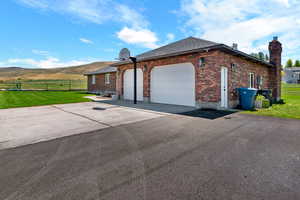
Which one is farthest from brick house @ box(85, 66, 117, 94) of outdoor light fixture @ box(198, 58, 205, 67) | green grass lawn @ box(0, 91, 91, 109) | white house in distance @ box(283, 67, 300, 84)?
white house in distance @ box(283, 67, 300, 84)

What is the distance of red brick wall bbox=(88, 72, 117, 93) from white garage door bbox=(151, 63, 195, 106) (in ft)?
28.4

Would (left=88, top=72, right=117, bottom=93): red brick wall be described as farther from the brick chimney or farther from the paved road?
the brick chimney

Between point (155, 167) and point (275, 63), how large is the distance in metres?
15.7

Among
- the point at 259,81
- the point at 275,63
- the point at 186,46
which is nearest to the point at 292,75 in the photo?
the point at 275,63

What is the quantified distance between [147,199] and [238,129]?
400 cm

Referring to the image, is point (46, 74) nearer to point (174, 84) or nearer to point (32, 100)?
point (32, 100)

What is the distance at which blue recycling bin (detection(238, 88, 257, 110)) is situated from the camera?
826 centimetres

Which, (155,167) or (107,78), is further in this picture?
(107,78)

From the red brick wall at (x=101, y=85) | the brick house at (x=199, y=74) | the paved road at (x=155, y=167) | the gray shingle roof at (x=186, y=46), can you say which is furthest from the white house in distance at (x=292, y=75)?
the paved road at (x=155, y=167)

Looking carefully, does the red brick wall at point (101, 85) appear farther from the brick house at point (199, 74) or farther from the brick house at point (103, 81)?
the brick house at point (199, 74)

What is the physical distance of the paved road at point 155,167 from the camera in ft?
5.96

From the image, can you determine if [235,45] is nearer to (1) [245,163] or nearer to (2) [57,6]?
(1) [245,163]

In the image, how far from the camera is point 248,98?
8.30 meters

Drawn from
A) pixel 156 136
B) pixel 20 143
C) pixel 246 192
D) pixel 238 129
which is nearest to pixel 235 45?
pixel 238 129
